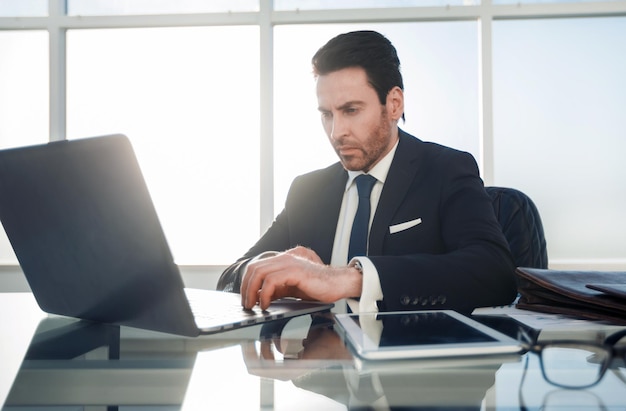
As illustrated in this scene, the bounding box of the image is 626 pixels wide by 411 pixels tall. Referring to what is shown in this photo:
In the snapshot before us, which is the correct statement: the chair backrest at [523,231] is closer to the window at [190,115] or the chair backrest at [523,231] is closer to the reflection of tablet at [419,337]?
the reflection of tablet at [419,337]

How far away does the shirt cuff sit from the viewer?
46.4 inches

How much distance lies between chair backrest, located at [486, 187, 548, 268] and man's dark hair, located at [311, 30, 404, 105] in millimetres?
594

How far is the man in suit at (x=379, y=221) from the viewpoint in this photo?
47.1 inches

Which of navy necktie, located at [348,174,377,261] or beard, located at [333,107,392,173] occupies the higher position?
beard, located at [333,107,392,173]

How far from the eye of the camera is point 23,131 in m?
4.49

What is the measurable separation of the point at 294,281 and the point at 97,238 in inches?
15.8

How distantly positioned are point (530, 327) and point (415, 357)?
1.06 ft

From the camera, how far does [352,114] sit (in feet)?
6.81

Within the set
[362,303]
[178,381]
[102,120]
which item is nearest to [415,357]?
[178,381]

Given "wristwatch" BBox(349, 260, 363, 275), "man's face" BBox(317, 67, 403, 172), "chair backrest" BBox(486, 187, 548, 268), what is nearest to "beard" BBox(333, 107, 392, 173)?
"man's face" BBox(317, 67, 403, 172)

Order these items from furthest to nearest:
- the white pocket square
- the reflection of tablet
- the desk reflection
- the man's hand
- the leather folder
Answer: the white pocket square → the man's hand → the leather folder → the reflection of tablet → the desk reflection

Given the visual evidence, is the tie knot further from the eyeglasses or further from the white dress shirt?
the eyeglasses

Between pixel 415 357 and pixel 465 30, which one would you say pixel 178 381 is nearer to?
pixel 415 357

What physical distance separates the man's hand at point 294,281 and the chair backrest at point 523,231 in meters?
0.87
